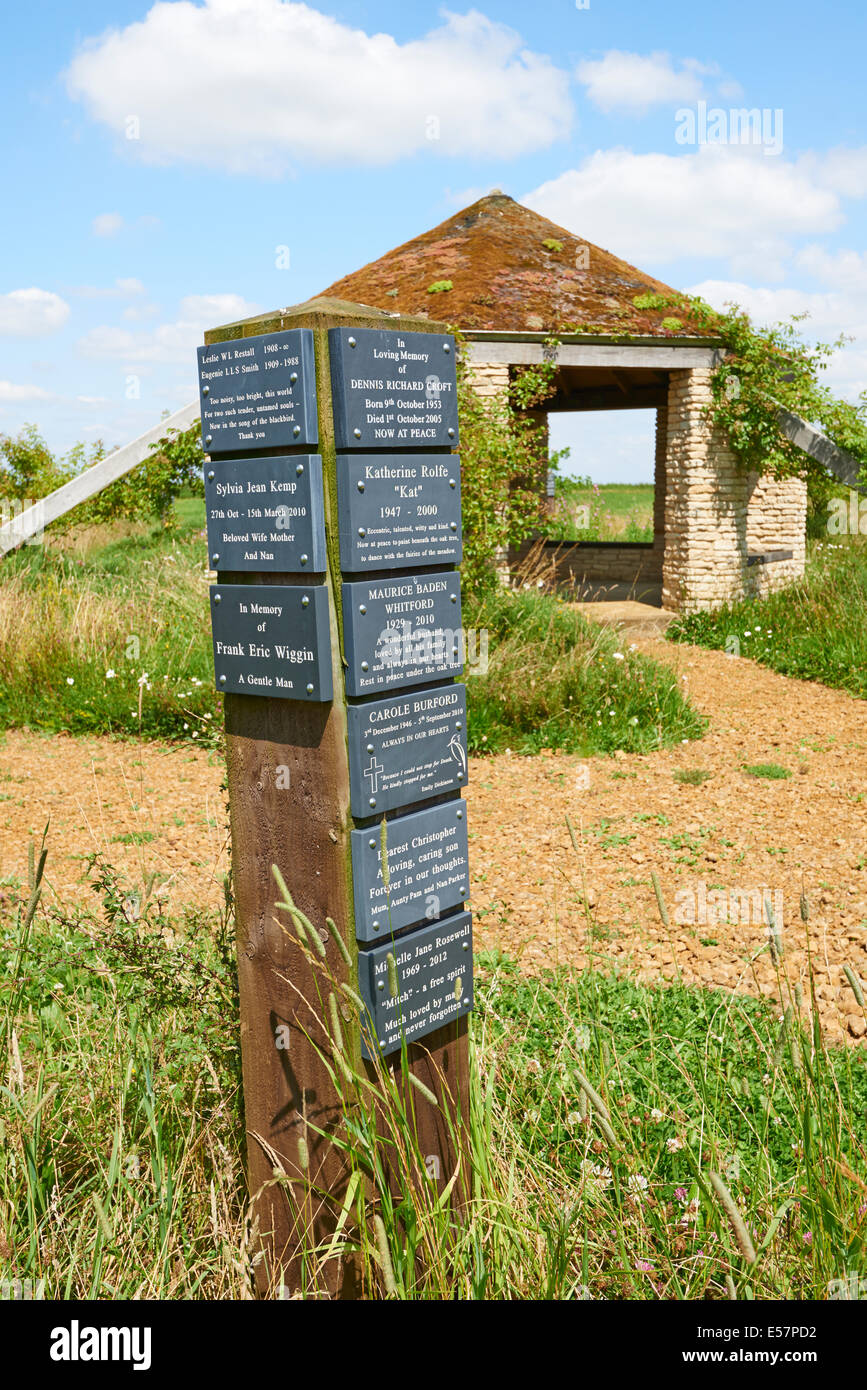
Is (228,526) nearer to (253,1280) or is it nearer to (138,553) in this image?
(253,1280)

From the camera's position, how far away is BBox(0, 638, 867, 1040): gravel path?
4.38m

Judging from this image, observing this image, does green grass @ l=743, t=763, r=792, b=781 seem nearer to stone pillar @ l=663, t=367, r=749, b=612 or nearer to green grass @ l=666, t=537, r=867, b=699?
green grass @ l=666, t=537, r=867, b=699

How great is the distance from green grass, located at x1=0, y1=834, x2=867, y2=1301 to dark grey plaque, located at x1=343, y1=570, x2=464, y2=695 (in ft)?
2.61

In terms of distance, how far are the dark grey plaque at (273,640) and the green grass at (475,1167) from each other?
0.67 meters

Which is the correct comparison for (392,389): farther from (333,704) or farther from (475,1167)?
(475,1167)

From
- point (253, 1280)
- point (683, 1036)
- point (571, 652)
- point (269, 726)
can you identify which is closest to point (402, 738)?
point (269, 726)

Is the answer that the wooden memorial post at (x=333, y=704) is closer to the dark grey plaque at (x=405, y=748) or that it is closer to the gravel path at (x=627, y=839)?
the dark grey plaque at (x=405, y=748)

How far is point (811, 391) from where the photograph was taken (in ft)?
41.0

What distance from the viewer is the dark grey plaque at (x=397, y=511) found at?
2188mm

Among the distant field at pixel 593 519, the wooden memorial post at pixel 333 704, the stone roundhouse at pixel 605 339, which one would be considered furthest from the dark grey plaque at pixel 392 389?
the distant field at pixel 593 519

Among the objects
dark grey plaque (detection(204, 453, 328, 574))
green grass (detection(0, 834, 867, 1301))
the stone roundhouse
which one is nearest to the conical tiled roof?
the stone roundhouse

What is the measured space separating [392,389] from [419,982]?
128 centimetres

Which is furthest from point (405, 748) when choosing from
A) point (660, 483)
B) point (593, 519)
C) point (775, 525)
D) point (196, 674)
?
point (593, 519)

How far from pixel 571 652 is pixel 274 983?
21.2 feet
